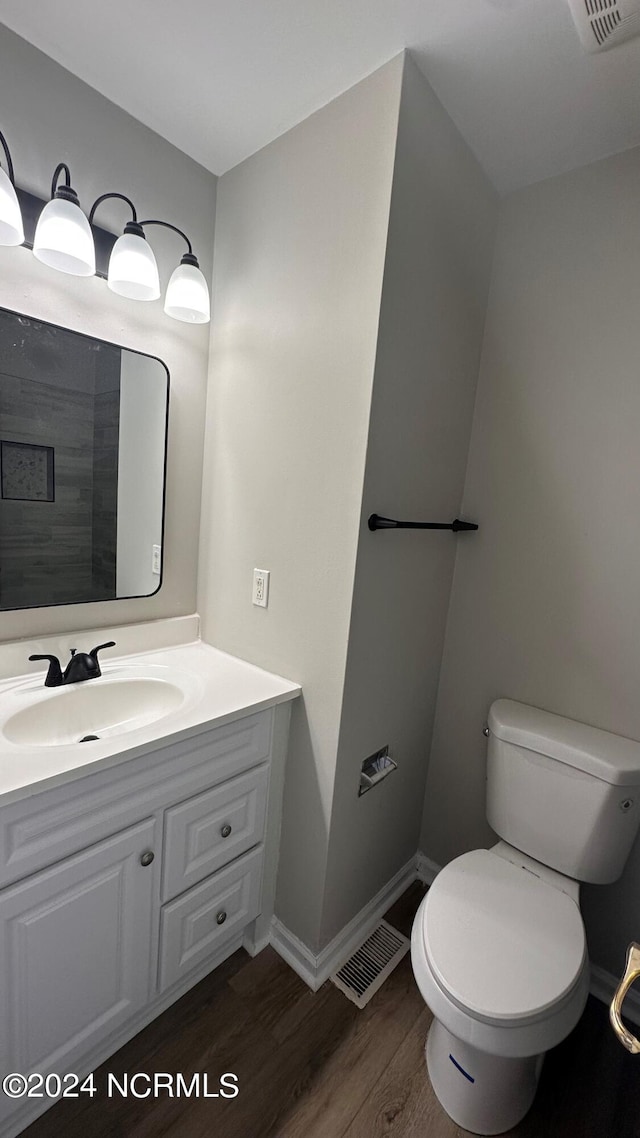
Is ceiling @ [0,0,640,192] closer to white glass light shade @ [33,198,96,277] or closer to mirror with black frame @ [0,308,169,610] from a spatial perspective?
white glass light shade @ [33,198,96,277]

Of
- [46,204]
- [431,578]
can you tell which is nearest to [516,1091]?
[431,578]

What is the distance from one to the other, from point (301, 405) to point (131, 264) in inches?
21.7

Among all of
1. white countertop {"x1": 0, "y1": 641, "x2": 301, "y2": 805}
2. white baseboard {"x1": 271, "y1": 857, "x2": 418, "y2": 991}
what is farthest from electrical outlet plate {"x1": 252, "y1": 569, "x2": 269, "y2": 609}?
white baseboard {"x1": 271, "y1": 857, "x2": 418, "y2": 991}

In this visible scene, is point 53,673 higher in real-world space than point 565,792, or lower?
higher

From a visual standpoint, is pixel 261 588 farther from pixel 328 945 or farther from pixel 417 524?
pixel 328 945

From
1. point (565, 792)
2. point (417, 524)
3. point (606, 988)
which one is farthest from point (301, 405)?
point (606, 988)

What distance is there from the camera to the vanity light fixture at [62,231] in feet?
3.51

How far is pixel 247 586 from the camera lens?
5.00 feet

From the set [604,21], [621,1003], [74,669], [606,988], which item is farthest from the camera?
[606,988]

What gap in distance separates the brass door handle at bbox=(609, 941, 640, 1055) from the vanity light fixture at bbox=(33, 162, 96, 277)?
1.64m

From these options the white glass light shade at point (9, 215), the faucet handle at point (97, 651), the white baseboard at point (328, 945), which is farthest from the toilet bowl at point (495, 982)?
the white glass light shade at point (9, 215)

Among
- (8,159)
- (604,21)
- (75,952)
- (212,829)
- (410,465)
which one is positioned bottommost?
(75,952)

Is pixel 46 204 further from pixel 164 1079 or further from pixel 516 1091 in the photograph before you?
pixel 516 1091

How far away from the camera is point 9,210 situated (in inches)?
39.6
